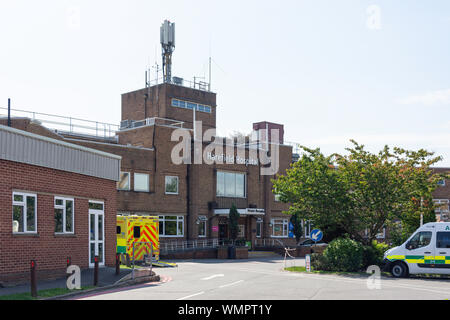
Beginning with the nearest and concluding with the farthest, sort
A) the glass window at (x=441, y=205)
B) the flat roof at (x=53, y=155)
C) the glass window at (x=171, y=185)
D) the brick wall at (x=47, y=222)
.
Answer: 1. the brick wall at (x=47, y=222)
2. the flat roof at (x=53, y=155)
3. the glass window at (x=441, y=205)
4. the glass window at (x=171, y=185)

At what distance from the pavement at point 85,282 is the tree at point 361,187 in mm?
10704

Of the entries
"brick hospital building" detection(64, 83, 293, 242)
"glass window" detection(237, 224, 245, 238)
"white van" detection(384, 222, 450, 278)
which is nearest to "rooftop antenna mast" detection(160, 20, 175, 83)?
"brick hospital building" detection(64, 83, 293, 242)

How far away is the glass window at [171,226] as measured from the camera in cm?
4384

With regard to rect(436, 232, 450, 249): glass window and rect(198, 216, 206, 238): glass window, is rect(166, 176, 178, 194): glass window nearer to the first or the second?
rect(198, 216, 206, 238): glass window

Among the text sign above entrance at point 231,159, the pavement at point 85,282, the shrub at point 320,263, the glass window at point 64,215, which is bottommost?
the shrub at point 320,263

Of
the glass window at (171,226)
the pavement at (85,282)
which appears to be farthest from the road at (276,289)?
the glass window at (171,226)

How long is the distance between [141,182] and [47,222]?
2227 cm

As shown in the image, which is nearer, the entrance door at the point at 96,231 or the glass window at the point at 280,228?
the entrance door at the point at 96,231

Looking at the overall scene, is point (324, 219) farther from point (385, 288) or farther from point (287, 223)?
point (287, 223)

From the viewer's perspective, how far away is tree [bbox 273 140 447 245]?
28141 mm

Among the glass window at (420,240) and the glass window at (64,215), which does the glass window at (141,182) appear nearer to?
the glass window at (64,215)

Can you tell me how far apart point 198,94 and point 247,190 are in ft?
41.4

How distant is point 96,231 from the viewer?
24125mm

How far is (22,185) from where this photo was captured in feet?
62.4
